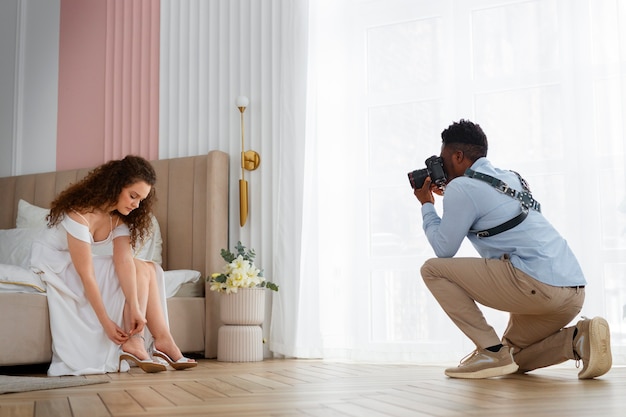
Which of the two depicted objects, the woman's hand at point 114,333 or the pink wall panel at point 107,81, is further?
the pink wall panel at point 107,81

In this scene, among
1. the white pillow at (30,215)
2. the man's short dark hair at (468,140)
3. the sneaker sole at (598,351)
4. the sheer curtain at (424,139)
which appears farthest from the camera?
the white pillow at (30,215)

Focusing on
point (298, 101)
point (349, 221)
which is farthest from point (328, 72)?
point (349, 221)

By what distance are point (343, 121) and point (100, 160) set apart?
167cm

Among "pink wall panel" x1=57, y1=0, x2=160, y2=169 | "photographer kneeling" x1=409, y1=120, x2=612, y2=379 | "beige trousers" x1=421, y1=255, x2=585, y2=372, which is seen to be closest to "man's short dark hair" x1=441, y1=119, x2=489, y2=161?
"photographer kneeling" x1=409, y1=120, x2=612, y2=379

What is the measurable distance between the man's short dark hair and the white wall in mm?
3018

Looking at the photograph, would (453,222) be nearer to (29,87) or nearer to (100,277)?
(100,277)

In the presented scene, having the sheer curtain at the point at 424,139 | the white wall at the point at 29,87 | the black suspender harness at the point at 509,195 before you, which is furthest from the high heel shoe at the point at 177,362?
the white wall at the point at 29,87

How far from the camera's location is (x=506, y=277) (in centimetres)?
260

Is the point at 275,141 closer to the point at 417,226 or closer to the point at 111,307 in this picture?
the point at 417,226

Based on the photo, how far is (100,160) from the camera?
4.75 m

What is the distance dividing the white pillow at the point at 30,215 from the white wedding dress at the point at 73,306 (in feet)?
4.28

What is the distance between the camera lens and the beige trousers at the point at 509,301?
8.48 feet

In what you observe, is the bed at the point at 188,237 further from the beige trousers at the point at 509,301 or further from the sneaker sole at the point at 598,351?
the sneaker sole at the point at 598,351

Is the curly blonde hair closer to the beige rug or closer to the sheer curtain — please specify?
the beige rug
